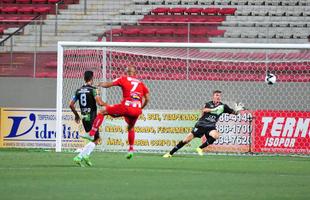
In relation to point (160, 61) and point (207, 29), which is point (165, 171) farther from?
point (207, 29)

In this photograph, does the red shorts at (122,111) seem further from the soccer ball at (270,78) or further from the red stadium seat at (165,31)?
the red stadium seat at (165,31)

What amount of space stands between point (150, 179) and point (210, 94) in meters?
9.83

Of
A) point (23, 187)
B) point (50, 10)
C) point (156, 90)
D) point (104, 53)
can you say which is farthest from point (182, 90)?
point (23, 187)

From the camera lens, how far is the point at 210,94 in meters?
22.5

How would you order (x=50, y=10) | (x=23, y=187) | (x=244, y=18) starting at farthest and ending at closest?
(x=50, y=10), (x=244, y=18), (x=23, y=187)

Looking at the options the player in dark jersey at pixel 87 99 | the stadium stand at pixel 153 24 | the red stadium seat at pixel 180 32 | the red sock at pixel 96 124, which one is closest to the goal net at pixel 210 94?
the stadium stand at pixel 153 24

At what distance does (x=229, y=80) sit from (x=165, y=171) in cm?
804

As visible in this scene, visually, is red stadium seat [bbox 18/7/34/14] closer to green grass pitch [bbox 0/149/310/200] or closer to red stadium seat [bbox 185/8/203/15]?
red stadium seat [bbox 185/8/203/15]

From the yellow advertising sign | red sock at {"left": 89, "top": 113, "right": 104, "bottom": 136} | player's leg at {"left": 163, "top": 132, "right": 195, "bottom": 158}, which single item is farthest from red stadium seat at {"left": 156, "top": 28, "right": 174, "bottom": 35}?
red sock at {"left": 89, "top": 113, "right": 104, "bottom": 136}

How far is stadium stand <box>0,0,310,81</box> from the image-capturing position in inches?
954

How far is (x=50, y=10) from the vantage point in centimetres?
2839

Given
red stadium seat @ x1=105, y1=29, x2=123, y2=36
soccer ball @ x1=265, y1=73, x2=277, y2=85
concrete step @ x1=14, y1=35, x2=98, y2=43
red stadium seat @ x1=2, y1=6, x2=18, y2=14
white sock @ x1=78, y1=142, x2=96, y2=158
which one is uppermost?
red stadium seat @ x1=2, y1=6, x2=18, y2=14

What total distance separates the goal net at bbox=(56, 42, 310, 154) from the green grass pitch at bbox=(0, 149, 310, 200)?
3723mm

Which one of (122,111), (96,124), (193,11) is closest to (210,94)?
(193,11)
